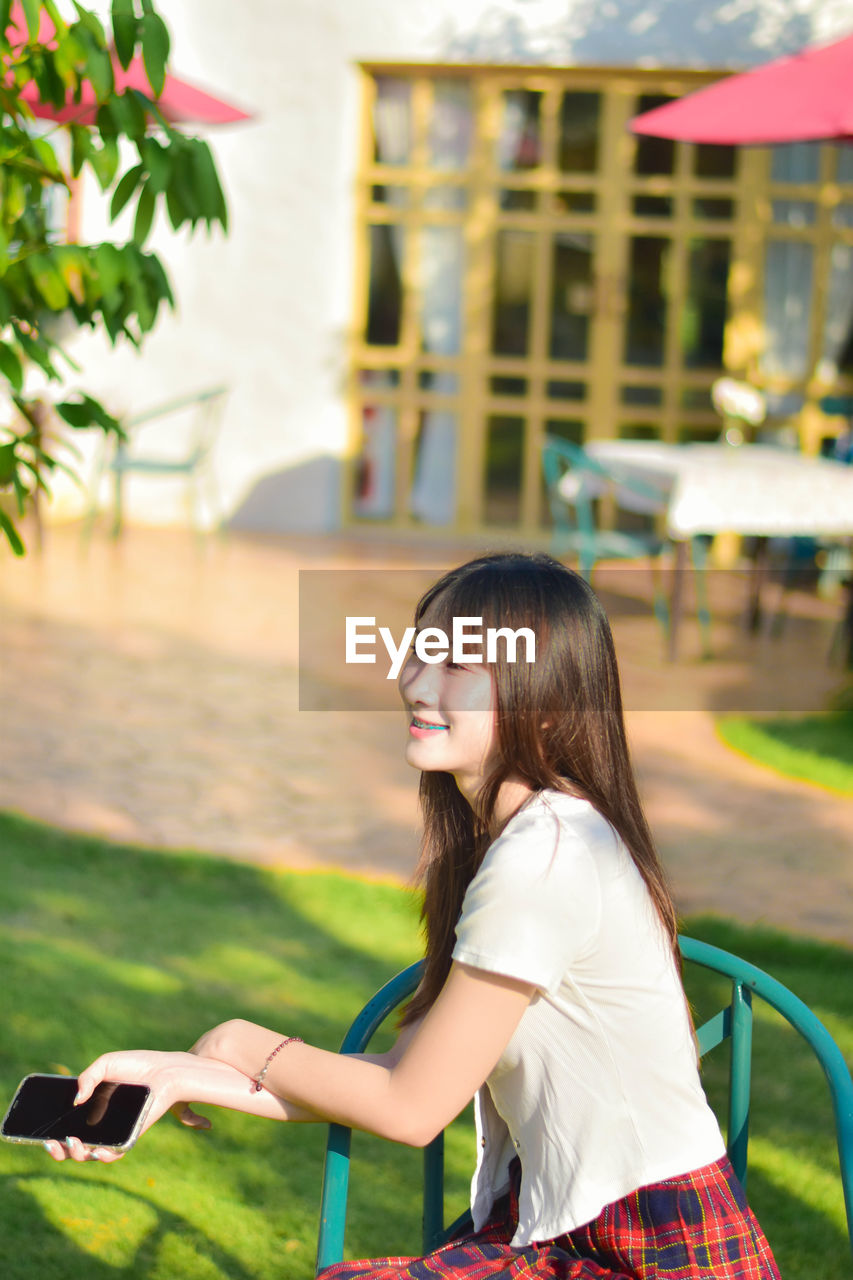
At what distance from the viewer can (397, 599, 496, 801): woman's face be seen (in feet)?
4.58

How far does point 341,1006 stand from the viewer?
3148 mm

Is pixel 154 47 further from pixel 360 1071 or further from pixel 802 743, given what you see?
pixel 802 743

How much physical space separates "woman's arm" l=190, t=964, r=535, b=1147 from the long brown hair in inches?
8.2

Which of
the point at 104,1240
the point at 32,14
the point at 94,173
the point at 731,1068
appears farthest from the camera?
the point at 104,1240

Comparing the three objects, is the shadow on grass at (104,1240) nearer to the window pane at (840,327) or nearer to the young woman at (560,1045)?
the young woman at (560,1045)

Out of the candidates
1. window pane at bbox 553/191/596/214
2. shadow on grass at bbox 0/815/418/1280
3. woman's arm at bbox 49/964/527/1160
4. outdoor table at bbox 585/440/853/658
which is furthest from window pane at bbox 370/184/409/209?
woman's arm at bbox 49/964/527/1160

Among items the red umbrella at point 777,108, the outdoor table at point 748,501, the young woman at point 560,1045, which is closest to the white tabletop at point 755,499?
the outdoor table at point 748,501

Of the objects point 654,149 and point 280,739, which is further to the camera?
point 654,149

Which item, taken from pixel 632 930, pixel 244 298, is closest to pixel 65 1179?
pixel 632 930

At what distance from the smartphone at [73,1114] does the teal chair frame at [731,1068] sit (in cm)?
21

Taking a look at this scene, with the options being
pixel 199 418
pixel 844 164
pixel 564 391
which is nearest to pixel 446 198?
pixel 564 391

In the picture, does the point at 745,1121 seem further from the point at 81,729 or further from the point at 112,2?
the point at 81,729

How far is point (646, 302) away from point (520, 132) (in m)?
1.34

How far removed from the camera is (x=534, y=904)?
1.30 metres
